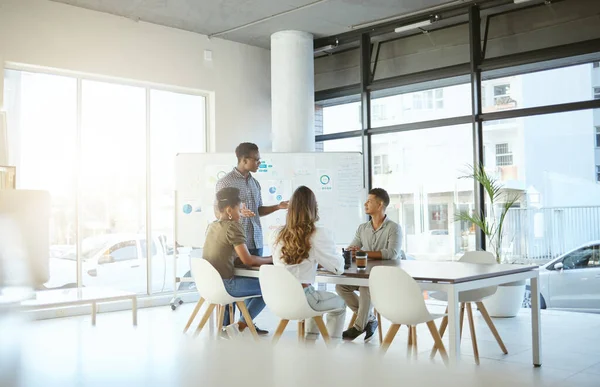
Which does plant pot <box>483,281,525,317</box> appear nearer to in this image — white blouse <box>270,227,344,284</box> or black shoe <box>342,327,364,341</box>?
black shoe <box>342,327,364,341</box>

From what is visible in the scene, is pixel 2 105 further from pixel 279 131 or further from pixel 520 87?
pixel 520 87

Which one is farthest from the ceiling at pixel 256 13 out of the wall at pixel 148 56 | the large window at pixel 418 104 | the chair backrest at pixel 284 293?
the chair backrest at pixel 284 293

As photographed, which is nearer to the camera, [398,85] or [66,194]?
[66,194]

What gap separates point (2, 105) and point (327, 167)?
10.5ft

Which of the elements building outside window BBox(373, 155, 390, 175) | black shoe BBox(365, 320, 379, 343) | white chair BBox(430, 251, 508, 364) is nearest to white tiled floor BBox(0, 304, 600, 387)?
white chair BBox(430, 251, 508, 364)

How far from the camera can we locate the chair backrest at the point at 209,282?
3629mm

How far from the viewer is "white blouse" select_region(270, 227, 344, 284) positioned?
3180 mm

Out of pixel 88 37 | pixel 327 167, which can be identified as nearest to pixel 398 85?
pixel 327 167

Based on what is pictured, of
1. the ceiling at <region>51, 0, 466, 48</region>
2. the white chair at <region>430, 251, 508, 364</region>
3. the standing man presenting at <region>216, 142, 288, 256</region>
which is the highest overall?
the ceiling at <region>51, 0, 466, 48</region>

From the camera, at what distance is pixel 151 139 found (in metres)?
6.62

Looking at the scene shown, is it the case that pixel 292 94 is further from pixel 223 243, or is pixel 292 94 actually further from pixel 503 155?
pixel 223 243

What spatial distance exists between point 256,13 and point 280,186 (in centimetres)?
183

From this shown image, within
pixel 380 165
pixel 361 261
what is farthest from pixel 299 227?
pixel 380 165

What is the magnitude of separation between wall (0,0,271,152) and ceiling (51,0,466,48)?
152 mm
